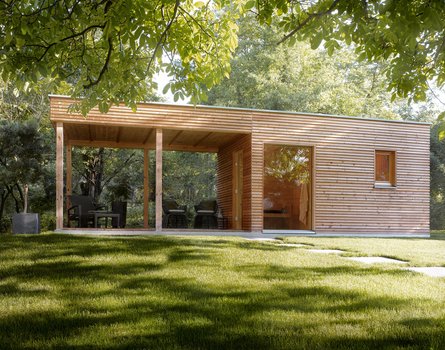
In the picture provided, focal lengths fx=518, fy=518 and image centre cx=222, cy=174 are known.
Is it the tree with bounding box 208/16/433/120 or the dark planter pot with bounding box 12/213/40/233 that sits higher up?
the tree with bounding box 208/16/433/120

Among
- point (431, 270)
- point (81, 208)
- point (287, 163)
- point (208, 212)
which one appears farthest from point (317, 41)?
point (287, 163)

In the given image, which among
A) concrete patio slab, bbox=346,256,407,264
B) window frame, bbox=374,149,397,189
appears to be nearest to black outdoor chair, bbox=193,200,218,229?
window frame, bbox=374,149,397,189

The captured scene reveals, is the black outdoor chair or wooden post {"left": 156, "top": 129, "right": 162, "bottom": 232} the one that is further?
the black outdoor chair

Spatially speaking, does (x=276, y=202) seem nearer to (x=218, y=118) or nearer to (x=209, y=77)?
(x=218, y=118)

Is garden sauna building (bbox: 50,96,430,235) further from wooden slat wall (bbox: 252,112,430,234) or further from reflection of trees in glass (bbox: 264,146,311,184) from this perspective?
reflection of trees in glass (bbox: 264,146,311,184)

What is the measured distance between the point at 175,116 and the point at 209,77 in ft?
17.4

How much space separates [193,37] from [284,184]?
10925 millimetres

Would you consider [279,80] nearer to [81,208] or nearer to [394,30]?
[81,208]

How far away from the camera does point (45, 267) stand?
17.4 ft

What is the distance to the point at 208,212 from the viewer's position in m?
13.2

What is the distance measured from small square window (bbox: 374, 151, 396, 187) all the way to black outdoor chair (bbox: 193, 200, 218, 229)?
4245 millimetres

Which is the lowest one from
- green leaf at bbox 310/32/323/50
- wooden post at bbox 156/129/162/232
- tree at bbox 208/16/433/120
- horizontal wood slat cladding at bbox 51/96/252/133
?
wooden post at bbox 156/129/162/232

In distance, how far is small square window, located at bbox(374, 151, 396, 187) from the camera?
1327cm


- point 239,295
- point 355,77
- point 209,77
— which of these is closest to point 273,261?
point 239,295
